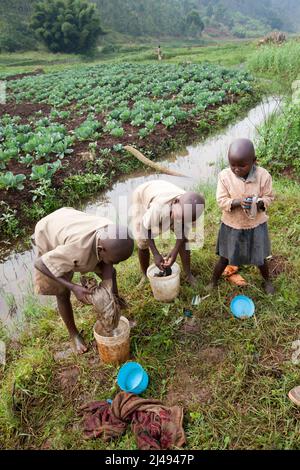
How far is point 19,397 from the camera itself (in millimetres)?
2545

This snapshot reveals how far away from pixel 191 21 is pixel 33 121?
148 ft

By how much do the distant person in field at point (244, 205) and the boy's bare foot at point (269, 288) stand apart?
0.19m

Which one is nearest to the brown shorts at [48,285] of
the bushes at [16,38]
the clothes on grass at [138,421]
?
the clothes on grass at [138,421]

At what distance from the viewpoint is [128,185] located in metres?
6.36

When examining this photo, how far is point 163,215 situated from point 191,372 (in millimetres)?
1186

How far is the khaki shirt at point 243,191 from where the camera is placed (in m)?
2.74

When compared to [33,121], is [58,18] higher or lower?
higher

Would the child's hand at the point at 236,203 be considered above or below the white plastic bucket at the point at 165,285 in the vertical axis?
above

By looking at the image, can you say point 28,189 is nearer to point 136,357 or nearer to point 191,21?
point 136,357

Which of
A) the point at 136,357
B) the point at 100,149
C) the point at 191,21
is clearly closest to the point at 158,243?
the point at 136,357

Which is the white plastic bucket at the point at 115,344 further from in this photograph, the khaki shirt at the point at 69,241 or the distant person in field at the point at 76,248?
the khaki shirt at the point at 69,241

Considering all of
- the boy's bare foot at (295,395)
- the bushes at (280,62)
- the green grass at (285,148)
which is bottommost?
the boy's bare foot at (295,395)

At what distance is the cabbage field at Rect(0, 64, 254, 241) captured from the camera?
5641 millimetres

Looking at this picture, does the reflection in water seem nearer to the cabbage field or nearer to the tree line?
the cabbage field
